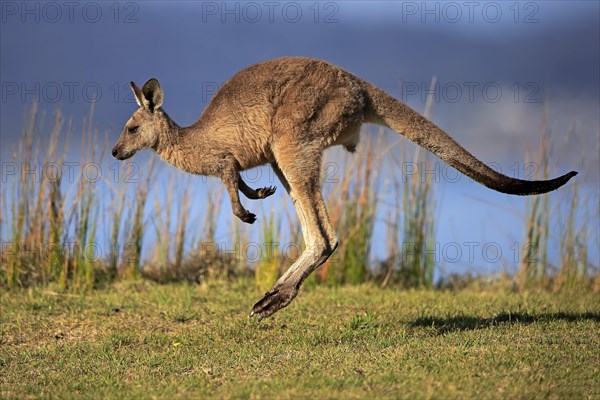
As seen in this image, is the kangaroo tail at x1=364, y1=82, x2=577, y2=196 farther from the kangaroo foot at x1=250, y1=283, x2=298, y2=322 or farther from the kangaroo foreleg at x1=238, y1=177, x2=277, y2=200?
the kangaroo foot at x1=250, y1=283, x2=298, y2=322

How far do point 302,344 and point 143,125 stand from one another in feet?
8.86

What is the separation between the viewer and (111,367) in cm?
661

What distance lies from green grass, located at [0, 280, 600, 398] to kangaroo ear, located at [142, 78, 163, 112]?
2.27 m

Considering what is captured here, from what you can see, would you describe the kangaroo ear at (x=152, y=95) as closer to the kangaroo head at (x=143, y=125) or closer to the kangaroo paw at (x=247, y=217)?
the kangaroo head at (x=143, y=125)

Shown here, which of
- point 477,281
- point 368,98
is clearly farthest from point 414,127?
point 477,281

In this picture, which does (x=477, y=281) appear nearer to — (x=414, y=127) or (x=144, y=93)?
(x=414, y=127)

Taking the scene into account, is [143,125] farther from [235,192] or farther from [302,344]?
[302,344]

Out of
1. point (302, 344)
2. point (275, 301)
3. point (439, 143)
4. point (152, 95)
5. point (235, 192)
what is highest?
point (152, 95)

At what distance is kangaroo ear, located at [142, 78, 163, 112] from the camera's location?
765 cm

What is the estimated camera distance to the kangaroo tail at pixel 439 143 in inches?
271

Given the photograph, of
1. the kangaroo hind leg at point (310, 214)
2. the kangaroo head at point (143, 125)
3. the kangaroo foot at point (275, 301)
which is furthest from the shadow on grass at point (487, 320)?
the kangaroo head at point (143, 125)

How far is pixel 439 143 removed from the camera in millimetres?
7137

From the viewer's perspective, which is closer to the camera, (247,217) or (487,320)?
(247,217)

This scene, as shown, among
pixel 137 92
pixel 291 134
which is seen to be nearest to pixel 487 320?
pixel 291 134
